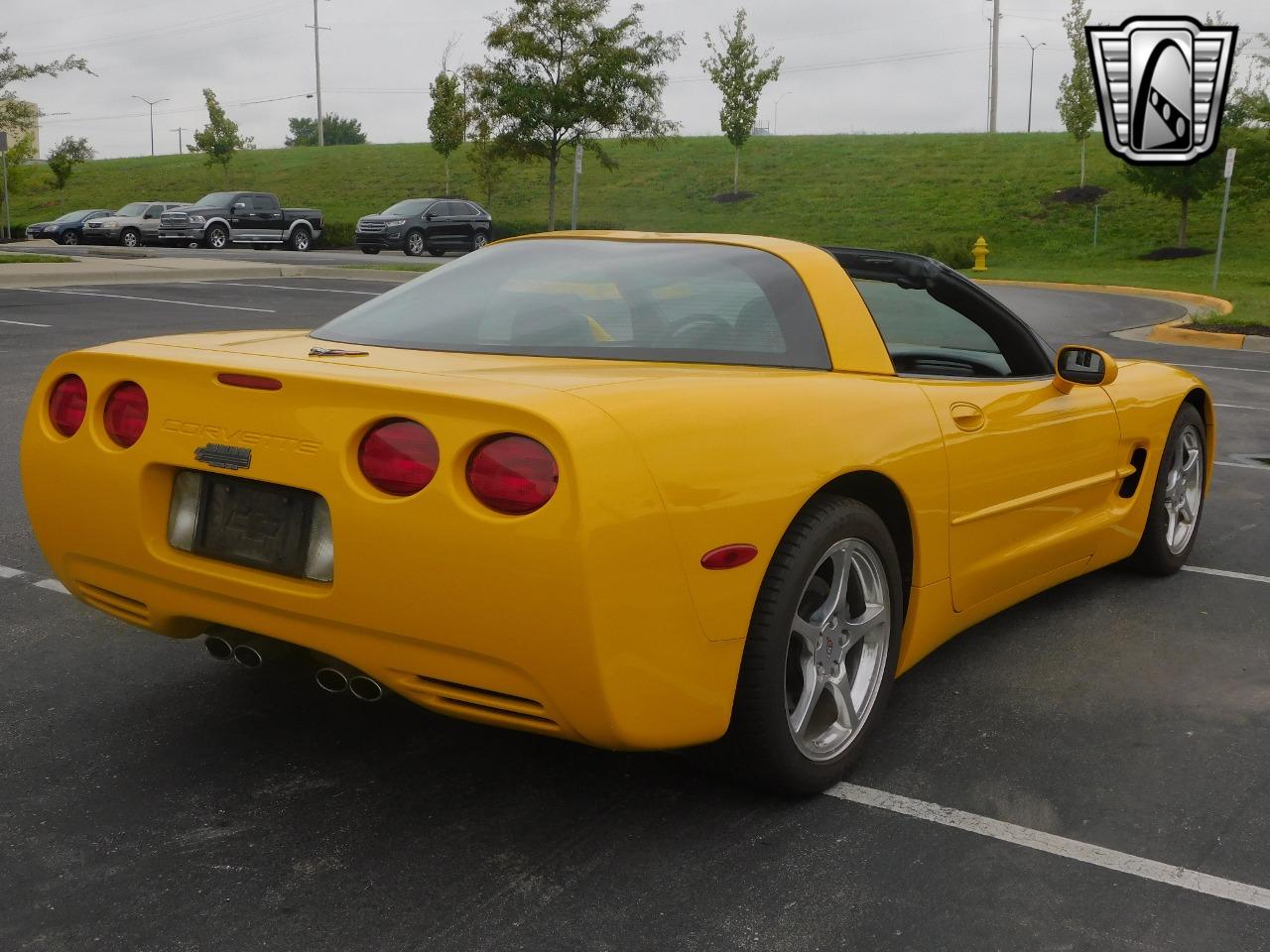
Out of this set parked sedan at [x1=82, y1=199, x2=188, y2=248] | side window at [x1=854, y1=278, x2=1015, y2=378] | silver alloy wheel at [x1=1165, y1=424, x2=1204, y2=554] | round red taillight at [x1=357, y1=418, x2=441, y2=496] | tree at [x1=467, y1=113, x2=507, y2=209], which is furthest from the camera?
parked sedan at [x1=82, y1=199, x2=188, y2=248]

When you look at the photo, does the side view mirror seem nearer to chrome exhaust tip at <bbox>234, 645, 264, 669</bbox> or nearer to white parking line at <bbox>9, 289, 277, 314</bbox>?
chrome exhaust tip at <bbox>234, 645, 264, 669</bbox>

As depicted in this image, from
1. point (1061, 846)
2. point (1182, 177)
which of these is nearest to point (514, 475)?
point (1061, 846)

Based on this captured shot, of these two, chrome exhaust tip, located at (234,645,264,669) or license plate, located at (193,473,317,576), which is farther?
chrome exhaust tip, located at (234,645,264,669)

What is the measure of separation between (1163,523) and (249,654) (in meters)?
3.63

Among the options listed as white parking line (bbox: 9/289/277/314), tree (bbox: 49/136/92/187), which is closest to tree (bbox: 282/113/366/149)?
tree (bbox: 49/136/92/187)

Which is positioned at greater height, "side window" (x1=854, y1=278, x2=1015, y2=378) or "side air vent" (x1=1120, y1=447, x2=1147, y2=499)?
"side window" (x1=854, y1=278, x2=1015, y2=378)

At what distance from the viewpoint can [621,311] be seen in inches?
141

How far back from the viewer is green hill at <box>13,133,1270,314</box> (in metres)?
36.0

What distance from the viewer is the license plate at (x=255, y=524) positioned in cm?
292

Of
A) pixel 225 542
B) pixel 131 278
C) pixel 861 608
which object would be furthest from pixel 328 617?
pixel 131 278

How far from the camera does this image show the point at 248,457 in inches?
116

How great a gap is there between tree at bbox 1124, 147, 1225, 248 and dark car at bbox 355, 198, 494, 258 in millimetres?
16217

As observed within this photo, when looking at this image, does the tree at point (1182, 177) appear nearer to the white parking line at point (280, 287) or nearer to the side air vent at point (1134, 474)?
the white parking line at point (280, 287)

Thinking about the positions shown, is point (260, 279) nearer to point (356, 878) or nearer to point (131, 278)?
point (131, 278)
